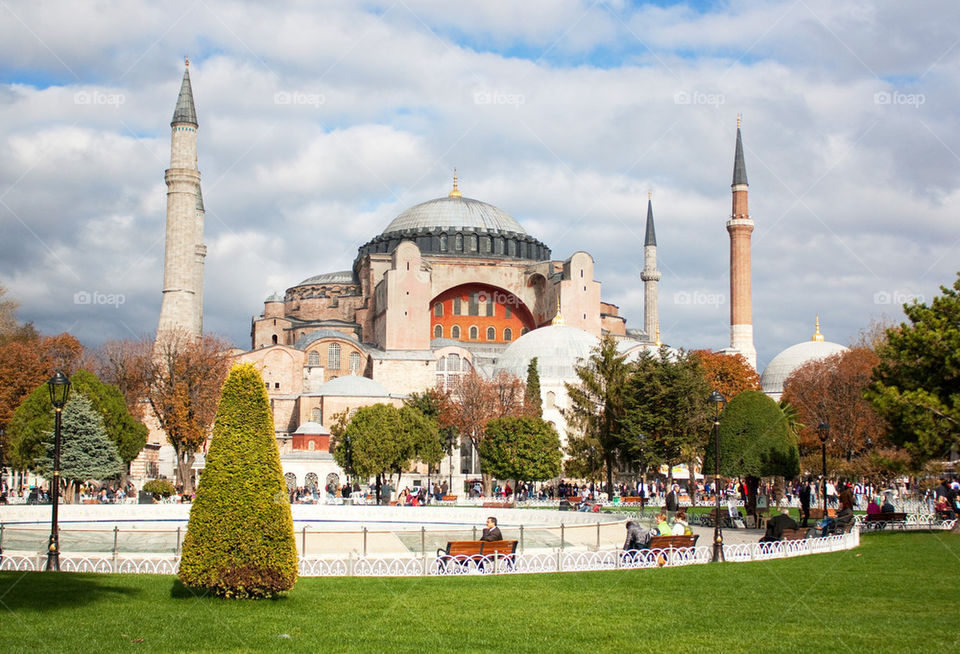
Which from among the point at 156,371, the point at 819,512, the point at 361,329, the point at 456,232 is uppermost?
the point at 456,232

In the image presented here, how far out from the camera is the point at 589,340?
47.1 metres

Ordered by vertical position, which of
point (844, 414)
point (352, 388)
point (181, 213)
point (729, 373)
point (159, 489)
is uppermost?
point (181, 213)

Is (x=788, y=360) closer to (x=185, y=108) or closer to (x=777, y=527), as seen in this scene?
(x=185, y=108)

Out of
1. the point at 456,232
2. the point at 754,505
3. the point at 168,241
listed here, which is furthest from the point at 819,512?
the point at 456,232

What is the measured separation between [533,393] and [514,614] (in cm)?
3344

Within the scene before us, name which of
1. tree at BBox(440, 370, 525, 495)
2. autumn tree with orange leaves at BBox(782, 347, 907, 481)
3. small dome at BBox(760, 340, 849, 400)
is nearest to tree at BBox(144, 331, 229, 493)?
tree at BBox(440, 370, 525, 495)

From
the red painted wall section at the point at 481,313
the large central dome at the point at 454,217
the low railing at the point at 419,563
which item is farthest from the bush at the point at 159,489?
the large central dome at the point at 454,217

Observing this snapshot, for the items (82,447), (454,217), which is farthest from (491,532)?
(454,217)

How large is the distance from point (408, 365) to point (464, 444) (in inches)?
194

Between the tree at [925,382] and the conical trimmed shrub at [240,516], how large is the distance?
34.8ft

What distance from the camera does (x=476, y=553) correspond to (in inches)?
414

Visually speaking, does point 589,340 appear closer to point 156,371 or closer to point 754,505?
point 156,371

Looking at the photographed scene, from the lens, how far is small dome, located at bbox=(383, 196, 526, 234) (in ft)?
185

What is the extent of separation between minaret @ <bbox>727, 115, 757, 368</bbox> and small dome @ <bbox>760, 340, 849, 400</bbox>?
3528 millimetres
